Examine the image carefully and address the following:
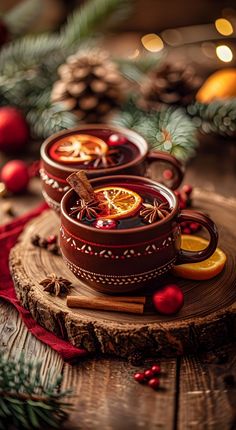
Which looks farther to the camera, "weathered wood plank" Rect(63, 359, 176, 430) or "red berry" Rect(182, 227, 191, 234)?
"red berry" Rect(182, 227, 191, 234)

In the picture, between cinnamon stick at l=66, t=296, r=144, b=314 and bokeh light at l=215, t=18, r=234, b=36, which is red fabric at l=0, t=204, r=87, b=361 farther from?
bokeh light at l=215, t=18, r=234, b=36

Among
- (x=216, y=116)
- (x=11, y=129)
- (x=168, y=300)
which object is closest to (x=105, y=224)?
(x=168, y=300)

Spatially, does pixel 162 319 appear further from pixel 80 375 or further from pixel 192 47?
pixel 192 47

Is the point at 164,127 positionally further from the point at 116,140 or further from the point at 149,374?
the point at 149,374

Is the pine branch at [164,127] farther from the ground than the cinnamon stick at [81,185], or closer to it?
closer to it

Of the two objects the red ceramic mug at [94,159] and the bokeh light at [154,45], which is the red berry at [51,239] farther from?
the bokeh light at [154,45]

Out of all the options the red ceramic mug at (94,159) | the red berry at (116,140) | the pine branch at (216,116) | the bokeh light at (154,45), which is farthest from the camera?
the bokeh light at (154,45)

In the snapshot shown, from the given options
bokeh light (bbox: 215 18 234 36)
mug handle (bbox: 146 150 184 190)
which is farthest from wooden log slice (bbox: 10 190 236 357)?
bokeh light (bbox: 215 18 234 36)

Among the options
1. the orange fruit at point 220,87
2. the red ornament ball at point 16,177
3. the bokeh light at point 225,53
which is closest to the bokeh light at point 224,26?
the bokeh light at point 225,53
